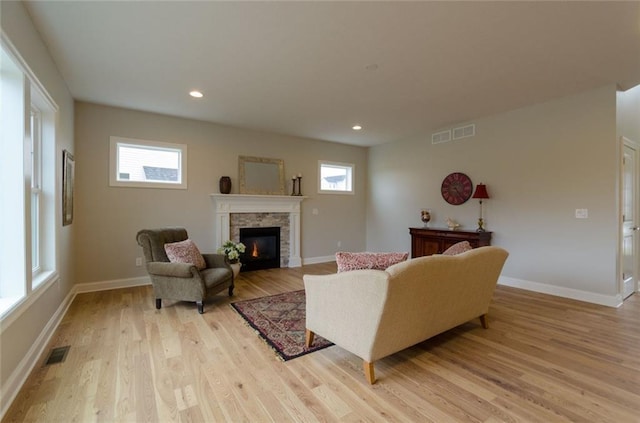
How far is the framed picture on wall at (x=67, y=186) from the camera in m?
3.32

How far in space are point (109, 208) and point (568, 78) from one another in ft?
20.4

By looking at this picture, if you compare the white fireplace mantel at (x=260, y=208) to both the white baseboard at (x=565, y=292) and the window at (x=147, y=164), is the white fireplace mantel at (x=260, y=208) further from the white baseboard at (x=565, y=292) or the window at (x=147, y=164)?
the white baseboard at (x=565, y=292)

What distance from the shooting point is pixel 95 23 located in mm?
2379

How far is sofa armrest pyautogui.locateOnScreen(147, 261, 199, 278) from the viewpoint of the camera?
3.31m

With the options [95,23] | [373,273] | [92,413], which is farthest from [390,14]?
[92,413]

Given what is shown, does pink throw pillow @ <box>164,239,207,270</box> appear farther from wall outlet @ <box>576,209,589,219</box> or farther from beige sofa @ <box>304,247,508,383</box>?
wall outlet @ <box>576,209,589,219</box>

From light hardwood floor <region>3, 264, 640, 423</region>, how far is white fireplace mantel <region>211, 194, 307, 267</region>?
2202 millimetres

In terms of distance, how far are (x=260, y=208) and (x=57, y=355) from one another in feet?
11.8

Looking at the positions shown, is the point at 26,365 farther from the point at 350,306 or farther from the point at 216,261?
the point at 350,306

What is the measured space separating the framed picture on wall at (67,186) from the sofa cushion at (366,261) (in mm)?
3217

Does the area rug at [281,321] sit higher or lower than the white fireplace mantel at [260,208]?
lower

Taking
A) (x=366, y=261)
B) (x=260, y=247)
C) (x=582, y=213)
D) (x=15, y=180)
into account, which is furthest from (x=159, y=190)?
(x=582, y=213)

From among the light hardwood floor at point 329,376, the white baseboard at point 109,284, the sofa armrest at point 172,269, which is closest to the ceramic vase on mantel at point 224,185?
the white baseboard at point 109,284

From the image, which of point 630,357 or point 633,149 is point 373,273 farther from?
point 633,149
